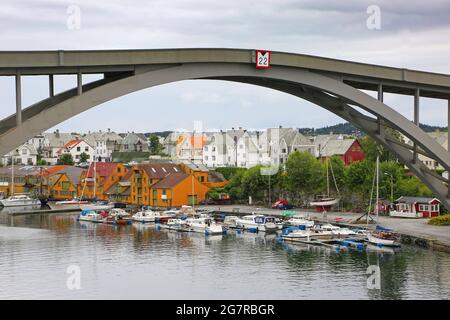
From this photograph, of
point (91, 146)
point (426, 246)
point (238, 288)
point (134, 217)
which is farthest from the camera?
point (91, 146)

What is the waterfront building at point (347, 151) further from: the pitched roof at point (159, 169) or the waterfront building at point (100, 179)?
the waterfront building at point (100, 179)

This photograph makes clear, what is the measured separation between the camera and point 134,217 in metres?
50.1

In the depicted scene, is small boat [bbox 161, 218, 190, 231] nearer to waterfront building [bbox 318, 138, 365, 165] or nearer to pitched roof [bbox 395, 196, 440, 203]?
pitched roof [bbox 395, 196, 440, 203]

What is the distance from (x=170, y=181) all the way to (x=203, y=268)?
27.4 meters

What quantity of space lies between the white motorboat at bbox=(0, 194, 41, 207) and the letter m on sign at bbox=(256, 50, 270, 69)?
151 ft

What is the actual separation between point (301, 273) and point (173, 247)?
9302mm

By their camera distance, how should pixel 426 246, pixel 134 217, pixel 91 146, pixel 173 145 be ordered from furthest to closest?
pixel 91 146 < pixel 173 145 < pixel 134 217 < pixel 426 246

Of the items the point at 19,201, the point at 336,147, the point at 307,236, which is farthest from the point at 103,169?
the point at 307,236

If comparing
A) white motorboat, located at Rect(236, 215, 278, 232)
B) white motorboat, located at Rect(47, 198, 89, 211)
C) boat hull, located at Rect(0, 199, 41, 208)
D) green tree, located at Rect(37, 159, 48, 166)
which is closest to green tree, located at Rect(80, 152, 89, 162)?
green tree, located at Rect(37, 159, 48, 166)

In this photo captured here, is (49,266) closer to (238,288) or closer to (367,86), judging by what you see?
(238,288)

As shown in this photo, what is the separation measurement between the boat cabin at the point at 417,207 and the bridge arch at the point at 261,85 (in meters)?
18.2

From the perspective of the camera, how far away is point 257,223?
4394 centimetres

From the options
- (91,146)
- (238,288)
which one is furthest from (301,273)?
(91,146)

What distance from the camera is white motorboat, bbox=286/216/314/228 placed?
4294 cm
